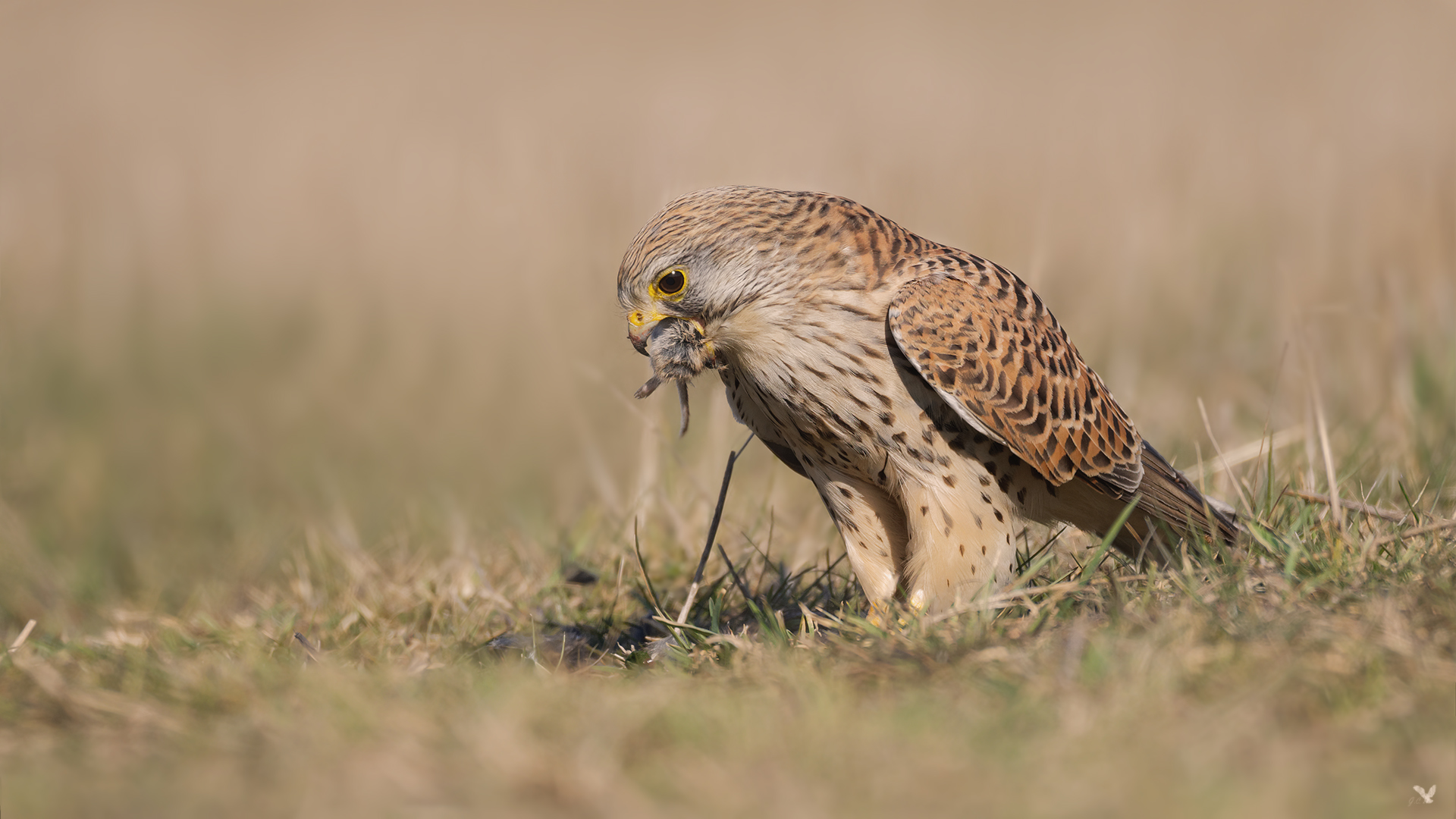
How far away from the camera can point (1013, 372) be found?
3.62 meters

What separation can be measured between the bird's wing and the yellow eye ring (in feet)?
2.02

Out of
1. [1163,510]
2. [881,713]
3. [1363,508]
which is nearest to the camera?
[881,713]

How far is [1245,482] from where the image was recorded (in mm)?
4223

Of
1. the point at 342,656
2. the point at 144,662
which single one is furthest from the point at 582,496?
the point at 144,662

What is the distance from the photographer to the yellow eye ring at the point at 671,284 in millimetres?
3500

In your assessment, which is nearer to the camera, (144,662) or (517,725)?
(517,725)

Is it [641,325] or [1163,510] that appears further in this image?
[1163,510]

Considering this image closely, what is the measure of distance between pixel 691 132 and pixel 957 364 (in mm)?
2947

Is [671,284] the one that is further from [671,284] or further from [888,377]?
[888,377]

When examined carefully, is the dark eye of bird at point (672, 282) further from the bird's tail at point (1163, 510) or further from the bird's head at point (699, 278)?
the bird's tail at point (1163, 510)

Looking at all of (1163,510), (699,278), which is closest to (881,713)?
(699,278)

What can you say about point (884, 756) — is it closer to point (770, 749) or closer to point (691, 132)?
point (770, 749)

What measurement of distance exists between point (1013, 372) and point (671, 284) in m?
1.08

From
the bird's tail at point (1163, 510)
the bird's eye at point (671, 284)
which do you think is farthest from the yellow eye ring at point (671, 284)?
the bird's tail at point (1163, 510)
